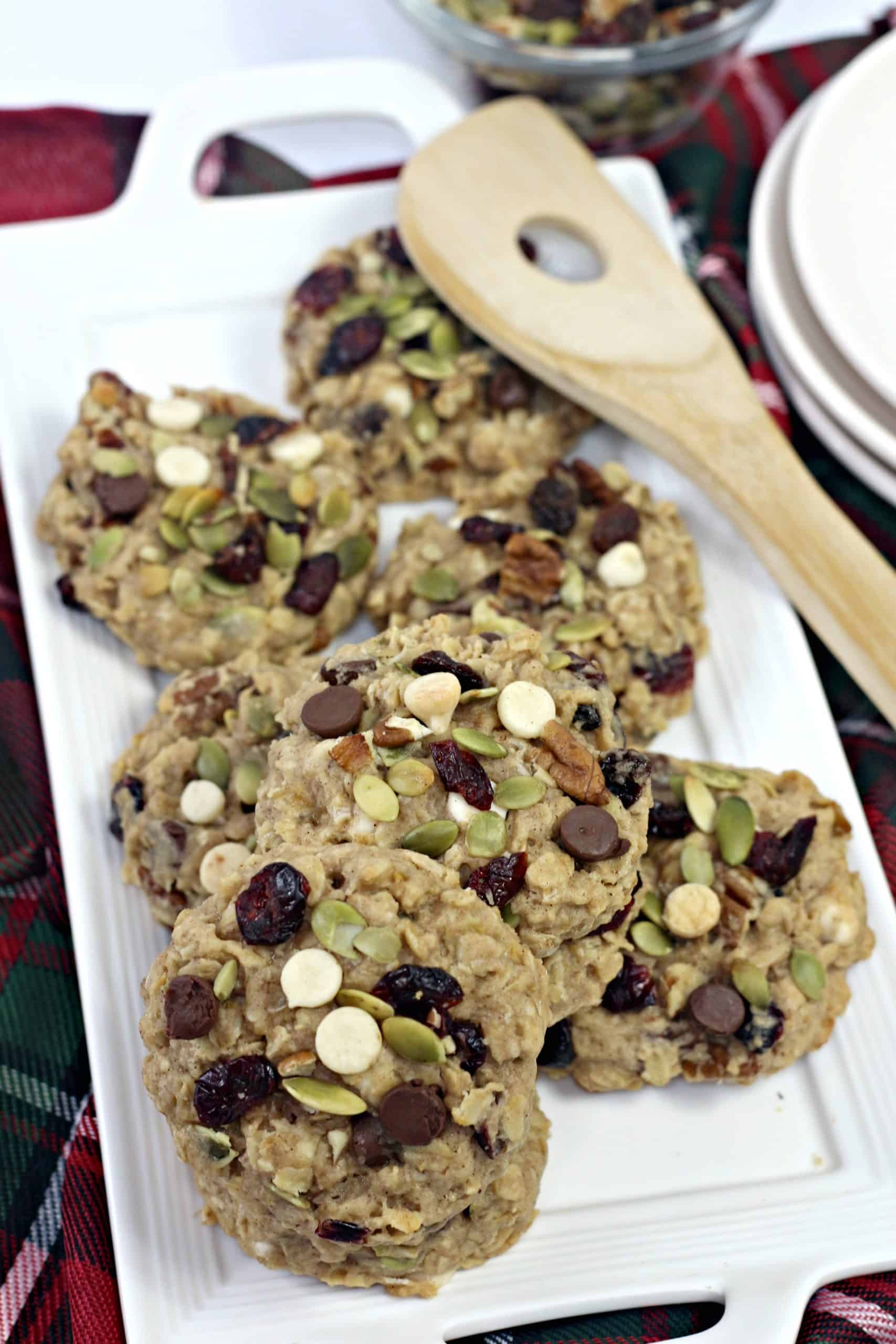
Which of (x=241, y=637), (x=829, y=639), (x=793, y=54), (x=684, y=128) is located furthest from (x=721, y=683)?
(x=793, y=54)

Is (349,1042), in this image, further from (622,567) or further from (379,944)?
(622,567)

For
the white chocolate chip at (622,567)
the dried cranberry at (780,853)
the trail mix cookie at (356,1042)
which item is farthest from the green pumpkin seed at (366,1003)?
the white chocolate chip at (622,567)

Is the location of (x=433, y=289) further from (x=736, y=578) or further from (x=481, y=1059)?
(x=481, y=1059)

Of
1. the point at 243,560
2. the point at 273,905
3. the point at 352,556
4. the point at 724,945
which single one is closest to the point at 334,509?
the point at 352,556

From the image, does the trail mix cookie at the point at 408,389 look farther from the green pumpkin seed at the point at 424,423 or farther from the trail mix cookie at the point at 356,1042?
the trail mix cookie at the point at 356,1042

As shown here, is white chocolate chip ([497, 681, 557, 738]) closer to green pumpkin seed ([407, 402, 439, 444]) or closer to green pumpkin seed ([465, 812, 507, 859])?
green pumpkin seed ([465, 812, 507, 859])
